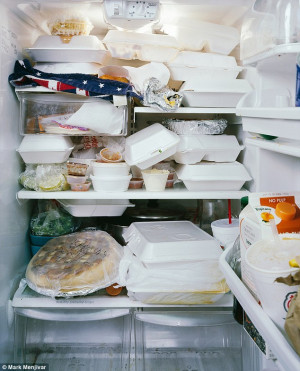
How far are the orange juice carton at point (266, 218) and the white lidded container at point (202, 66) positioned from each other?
899mm

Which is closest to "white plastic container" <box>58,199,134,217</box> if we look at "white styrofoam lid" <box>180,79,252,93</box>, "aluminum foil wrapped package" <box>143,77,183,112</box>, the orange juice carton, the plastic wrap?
the plastic wrap

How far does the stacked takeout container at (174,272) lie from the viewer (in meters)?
1.52

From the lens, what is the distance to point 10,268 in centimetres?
167

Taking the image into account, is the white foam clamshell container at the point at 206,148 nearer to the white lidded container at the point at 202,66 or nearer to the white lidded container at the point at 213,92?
the white lidded container at the point at 213,92

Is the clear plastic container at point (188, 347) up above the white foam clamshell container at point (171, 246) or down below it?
below

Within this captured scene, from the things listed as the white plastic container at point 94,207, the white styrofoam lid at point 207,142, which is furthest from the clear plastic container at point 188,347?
the white styrofoam lid at point 207,142

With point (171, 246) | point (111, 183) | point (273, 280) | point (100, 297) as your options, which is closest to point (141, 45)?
point (111, 183)

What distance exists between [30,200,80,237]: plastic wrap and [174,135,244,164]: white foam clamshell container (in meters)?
0.63

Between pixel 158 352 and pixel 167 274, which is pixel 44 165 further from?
pixel 158 352

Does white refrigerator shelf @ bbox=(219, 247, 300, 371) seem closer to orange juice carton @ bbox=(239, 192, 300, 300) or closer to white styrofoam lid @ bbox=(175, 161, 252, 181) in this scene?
orange juice carton @ bbox=(239, 192, 300, 300)

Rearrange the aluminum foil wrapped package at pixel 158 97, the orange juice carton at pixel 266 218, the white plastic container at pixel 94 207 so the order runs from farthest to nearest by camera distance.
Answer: the white plastic container at pixel 94 207, the aluminum foil wrapped package at pixel 158 97, the orange juice carton at pixel 266 218

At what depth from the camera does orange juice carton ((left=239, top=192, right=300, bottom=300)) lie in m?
0.88

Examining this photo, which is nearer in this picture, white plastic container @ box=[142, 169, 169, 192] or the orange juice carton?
the orange juice carton

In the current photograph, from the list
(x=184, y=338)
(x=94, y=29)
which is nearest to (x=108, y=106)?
(x=94, y=29)
